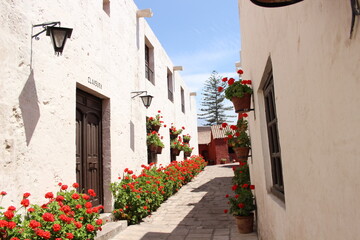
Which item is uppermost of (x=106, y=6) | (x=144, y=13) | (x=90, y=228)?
(x=144, y=13)

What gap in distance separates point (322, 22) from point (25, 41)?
369 cm

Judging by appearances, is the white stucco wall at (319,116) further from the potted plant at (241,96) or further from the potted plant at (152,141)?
the potted plant at (152,141)

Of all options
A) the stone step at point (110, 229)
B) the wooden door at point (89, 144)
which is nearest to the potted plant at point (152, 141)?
the wooden door at point (89, 144)

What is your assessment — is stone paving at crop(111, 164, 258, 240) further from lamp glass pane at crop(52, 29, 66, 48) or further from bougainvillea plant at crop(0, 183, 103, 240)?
lamp glass pane at crop(52, 29, 66, 48)

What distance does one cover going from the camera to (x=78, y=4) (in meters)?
5.17

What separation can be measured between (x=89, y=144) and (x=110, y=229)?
167 cm

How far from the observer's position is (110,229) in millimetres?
5020

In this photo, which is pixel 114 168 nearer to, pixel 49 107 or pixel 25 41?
pixel 49 107

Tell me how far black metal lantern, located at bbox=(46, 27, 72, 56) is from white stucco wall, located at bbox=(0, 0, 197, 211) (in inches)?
10.7

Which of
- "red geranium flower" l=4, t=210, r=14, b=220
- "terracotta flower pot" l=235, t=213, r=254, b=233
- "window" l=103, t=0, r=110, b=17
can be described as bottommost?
"terracotta flower pot" l=235, t=213, r=254, b=233

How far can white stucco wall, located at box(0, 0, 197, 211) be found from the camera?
3.45 meters

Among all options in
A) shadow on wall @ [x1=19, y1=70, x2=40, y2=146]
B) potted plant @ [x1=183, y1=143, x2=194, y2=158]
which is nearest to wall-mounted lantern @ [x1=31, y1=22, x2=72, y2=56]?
shadow on wall @ [x1=19, y1=70, x2=40, y2=146]

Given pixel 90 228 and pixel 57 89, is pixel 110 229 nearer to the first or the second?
pixel 90 228

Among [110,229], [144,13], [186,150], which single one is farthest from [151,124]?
[186,150]
